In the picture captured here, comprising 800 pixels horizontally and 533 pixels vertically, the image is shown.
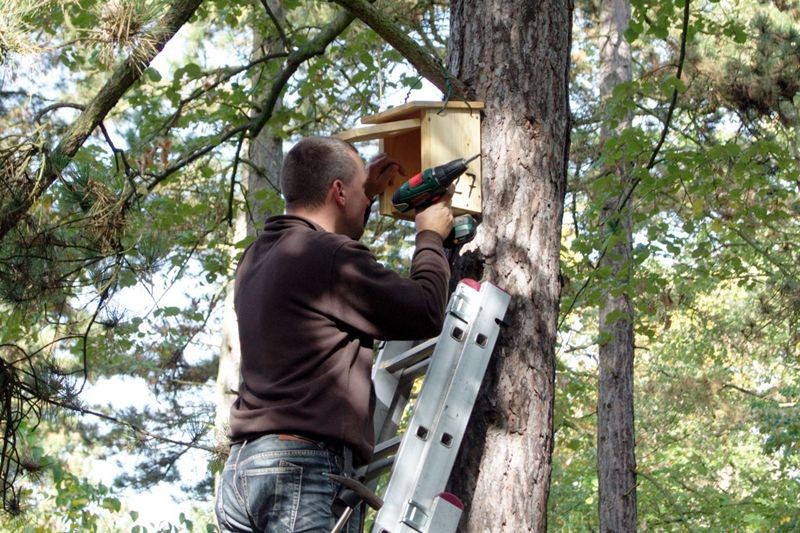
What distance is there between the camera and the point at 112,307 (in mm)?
4074

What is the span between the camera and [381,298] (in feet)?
9.05

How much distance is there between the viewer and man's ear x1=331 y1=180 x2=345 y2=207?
3080mm

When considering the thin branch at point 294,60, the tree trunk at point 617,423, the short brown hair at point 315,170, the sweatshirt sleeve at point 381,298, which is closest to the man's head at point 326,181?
the short brown hair at point 315,170

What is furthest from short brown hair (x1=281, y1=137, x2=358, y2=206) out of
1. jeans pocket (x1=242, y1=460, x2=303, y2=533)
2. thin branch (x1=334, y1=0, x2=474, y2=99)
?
jeans pocket (x1=242, y1=460, x2=303, y2=533)

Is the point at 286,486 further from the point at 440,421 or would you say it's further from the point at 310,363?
the point at 440,421

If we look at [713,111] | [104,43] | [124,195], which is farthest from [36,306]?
[713,111]

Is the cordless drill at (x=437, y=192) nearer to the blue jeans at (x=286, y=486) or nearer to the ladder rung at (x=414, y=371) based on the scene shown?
the ladder rung at (x=414, y=371)

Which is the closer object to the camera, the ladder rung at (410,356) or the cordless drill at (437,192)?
the cordless drill at (437,192)

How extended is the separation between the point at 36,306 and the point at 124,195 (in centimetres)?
62

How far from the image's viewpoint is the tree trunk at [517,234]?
10.0 feet

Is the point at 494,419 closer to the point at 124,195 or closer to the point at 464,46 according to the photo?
the point at 464,46

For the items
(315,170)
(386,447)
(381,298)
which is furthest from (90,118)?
(386,447)

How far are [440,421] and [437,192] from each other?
0.74 m

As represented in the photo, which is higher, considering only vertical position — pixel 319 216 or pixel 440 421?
pixel 319 216
